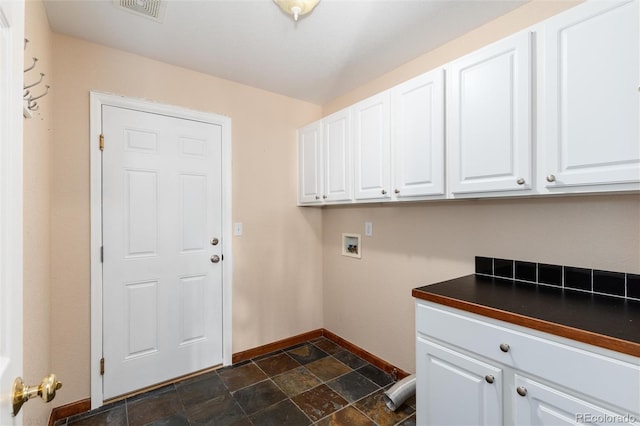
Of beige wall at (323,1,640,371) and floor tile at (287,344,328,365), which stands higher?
beige wall at (323,1,640,371)

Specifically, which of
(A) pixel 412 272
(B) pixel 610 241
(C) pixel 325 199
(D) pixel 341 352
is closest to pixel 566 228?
(B) pixel 610 241

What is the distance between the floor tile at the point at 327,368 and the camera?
233 centimetres

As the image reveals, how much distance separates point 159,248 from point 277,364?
137 centimetres

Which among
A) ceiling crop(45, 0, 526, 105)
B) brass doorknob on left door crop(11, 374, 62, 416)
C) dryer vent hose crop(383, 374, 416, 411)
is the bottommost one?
dryer vent hose crop(383, 374, 416, 411)

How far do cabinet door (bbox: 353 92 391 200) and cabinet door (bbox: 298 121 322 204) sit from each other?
1.58 feet

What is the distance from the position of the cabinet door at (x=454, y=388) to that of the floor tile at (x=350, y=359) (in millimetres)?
983

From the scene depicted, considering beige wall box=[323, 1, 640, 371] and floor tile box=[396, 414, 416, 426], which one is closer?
beige wall box=[323, 1, 640, 371]

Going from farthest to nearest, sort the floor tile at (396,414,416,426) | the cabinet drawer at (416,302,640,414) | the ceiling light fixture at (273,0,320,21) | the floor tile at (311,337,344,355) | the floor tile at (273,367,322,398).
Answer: the floor tile at (311,337,344,355) → the floor tile at (273,367,322,398) → the floor tile at (396,414,416,426) → the ceiling light fixture at (273,0,320,21) → the cabinet drawer at (416,302,640,414)

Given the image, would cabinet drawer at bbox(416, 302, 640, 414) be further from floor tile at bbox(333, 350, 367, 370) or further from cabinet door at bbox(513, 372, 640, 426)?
floor tile at bbox(333, 350, 367, 370)

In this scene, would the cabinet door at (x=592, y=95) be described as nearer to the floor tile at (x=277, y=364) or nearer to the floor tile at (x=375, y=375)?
the floor tile at (x=375, y=375)

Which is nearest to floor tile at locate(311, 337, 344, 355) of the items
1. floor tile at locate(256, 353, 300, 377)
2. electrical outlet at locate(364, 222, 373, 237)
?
floor tile at locate(256, 353, 300, 377)

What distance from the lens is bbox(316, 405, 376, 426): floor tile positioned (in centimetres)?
180

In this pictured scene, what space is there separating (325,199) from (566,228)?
5.24ft

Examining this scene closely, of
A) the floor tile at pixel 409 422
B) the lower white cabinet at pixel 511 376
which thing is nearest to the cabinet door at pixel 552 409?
the lower white cabinet at pixel 511 376
